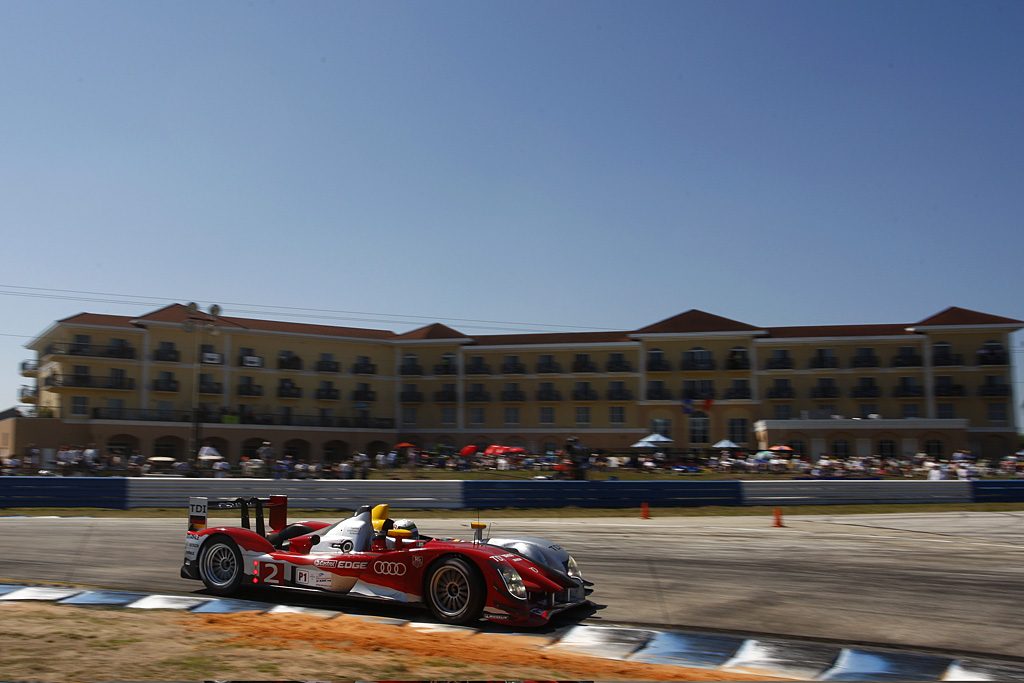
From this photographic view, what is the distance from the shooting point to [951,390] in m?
54.7

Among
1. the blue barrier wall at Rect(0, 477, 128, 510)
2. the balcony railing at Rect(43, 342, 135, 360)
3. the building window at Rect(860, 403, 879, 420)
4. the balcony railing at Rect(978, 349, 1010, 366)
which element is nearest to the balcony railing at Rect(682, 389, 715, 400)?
the building window at Rect(860, 403, 879, 420)

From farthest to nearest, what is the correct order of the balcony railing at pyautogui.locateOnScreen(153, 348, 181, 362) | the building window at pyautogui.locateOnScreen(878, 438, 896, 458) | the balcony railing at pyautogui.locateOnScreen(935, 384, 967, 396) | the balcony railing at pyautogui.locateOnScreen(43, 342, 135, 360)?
the balcony railing at pyautogui.locateOnScreen(153, 348, 181, 362)
the balcony railing at pyautogui.locateOnScreen(935, 384, 967, 396)
the balcony railing at pyautogui.locateOnScreen(43, 342, 135, 360)
the building window at pyautogui.locateOnScreen(878, 438, 896, 458)

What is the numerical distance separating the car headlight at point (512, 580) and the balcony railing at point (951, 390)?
54856mm

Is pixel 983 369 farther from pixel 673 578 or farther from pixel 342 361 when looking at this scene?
pixel 673 578

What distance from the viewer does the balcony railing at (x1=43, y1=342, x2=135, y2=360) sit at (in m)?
52.7

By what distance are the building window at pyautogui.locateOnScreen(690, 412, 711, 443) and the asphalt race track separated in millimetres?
37595

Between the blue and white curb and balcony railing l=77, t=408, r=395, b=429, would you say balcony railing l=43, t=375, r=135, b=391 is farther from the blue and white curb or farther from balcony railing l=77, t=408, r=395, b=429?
the blue and white curb

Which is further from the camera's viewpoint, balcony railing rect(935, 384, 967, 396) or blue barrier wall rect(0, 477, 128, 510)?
balcony railing rect(935, 384, 967, 396)

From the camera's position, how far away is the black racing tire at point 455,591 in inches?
324

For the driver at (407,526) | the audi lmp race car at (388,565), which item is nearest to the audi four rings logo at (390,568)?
the audi lmp race car at (388,565)

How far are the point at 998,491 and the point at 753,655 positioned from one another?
22.2 m

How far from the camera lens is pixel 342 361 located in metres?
A: 61.6

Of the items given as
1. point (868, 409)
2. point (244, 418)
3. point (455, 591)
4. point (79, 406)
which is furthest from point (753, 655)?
point (79, 406)

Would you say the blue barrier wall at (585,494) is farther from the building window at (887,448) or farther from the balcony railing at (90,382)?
the balcony railing at (90,382)
